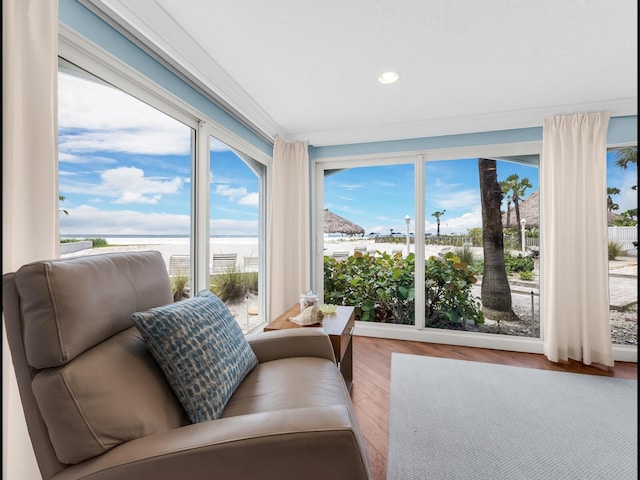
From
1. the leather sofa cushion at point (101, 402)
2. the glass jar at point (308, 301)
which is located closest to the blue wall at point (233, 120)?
the leather sofa cushion at point (101, 402)

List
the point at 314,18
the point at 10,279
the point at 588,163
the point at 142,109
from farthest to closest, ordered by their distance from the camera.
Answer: the point at 588,163 → the point at 142,109 → the point at 314,18 → the point at 10,279

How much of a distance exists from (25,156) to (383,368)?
268 centimetres

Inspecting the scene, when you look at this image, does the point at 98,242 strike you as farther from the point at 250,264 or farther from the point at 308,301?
the point at 250,264

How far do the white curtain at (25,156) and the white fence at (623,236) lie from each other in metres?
4.20

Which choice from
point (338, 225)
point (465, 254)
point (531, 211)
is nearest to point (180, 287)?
point (338, 225)

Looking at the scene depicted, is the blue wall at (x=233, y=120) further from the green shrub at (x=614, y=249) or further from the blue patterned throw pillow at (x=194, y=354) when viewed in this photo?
the blue patterned throw pillow at (x=194, y=354)

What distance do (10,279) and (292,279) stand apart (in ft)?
8.78

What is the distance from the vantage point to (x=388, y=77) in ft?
7.49

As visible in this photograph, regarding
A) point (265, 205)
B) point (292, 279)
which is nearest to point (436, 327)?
point (292, 279)

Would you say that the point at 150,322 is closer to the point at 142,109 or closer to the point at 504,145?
the point at 142,109

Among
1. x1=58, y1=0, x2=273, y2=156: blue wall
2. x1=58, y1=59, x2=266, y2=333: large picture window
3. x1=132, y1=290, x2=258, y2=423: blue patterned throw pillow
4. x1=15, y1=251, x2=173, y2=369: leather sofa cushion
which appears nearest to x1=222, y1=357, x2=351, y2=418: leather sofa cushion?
x1=132, y1=290, x2=258, y2=423: blue patterned throw pillow

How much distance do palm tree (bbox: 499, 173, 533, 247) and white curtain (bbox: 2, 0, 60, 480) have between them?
3.64m

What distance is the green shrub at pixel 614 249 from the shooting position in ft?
9.45

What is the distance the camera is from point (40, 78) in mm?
1108
